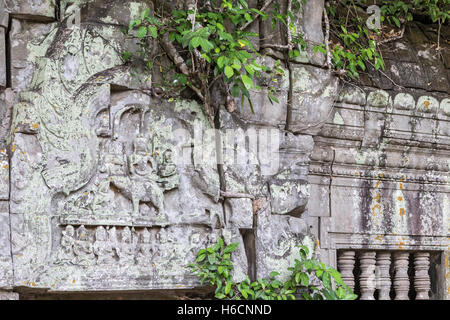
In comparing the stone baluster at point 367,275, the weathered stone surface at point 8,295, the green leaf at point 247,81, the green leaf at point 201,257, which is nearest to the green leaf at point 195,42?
the green leaf at point 247,81

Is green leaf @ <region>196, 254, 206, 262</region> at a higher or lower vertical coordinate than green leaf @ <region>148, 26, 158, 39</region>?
lower

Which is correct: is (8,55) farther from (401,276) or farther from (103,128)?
(401,276)

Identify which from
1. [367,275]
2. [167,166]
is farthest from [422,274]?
[167,166]

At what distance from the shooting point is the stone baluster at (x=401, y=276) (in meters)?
4.63

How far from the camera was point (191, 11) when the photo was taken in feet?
12.2

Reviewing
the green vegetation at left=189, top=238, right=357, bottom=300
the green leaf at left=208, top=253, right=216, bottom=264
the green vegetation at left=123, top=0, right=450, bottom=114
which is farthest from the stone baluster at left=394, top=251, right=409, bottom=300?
the green leaf at left=208, top=253, right=216, bottom=264

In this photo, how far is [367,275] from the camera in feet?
14.9

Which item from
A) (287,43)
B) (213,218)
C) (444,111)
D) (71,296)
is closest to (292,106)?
(287,43)

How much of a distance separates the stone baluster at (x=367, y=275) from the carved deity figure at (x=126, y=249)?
159 centimetres

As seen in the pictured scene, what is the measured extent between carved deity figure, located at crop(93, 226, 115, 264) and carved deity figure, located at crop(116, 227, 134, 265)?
0.04 metres

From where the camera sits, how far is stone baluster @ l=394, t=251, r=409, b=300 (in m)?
4.63

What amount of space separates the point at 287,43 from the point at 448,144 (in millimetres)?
1373

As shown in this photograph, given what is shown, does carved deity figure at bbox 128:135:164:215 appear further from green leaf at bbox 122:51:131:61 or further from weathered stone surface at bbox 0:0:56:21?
weathered stone surface at bbox 0:0:56:21

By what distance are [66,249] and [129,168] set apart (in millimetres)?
495
